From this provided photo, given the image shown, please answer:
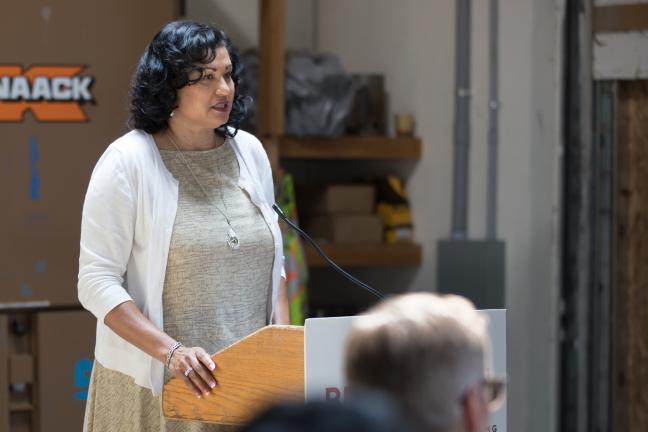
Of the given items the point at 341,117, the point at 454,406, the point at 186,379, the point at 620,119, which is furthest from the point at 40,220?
the point at 454,406

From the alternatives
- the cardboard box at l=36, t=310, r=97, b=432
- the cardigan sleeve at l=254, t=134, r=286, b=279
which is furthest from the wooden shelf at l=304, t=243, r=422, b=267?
the cardigan sleeve at l=254, t=134, r=286, b=279

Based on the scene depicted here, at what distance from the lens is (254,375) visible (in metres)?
2.11

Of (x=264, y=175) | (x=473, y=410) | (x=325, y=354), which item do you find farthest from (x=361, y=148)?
(x=473, y=410)

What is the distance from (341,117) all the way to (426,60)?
0.49 m

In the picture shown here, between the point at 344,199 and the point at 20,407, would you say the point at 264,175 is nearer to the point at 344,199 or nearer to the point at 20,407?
the point at 20,407

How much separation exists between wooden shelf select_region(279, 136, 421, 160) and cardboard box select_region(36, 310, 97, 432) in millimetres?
1513

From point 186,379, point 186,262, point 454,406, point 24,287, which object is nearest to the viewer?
point 454,406

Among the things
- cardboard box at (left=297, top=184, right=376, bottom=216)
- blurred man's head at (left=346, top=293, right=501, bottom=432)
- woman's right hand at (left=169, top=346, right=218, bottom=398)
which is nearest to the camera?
blurred man's head at (left=346, top=293, right=501, bottom=432)

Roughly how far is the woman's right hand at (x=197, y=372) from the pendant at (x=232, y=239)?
27 cm

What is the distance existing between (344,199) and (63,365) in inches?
67.9

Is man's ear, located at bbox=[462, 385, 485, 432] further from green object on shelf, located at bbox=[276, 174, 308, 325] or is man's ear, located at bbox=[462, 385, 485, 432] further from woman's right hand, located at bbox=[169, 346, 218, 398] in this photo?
green object on shelf, located at bbox=[276, 174, 308, 325]

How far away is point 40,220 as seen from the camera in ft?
12.8

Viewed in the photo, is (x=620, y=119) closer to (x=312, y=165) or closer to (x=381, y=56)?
(x=381, y=56)

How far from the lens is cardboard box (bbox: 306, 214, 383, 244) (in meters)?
5.20
